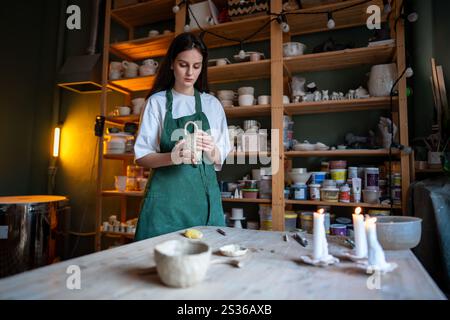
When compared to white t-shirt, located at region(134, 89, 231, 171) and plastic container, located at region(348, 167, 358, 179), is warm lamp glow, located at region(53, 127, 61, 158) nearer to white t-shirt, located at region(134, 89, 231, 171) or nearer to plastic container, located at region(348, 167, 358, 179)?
white t-shirt, located at region(134, 89, 231, 171)

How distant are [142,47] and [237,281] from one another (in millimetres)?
2922

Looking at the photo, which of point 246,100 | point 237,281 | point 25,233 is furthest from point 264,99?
point 25,233

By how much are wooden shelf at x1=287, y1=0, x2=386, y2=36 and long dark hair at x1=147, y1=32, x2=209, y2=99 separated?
1.12 m

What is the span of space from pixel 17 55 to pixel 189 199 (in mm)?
3139

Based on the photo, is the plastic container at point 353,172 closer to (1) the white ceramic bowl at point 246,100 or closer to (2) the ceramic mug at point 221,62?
(1) the white ceramic bowl at point 246,100

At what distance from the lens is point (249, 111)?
8.45 feet

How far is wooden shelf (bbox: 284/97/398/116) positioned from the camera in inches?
85.5

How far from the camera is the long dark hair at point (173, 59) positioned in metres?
1.58

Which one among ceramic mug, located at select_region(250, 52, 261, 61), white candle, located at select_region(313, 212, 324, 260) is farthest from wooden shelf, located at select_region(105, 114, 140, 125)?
white candle, located at select_region(313, 212, 324, 260)

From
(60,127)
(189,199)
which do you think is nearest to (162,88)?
(189,199)

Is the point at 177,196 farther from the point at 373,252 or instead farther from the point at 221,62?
the point at 221,62

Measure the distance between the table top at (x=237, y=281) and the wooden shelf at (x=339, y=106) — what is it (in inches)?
60.7
